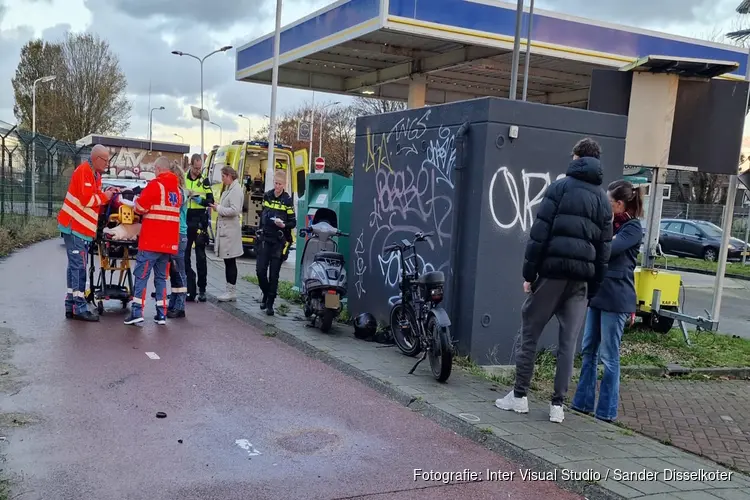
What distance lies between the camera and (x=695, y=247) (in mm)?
26312

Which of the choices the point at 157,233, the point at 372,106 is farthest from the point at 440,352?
the point at 372,106

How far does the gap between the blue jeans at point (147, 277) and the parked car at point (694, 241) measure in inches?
874

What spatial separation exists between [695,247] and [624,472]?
24732 millimetres

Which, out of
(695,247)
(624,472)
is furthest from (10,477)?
(695,247)

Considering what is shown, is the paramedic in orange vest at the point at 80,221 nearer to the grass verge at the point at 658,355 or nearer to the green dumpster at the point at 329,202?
the green dumpster at the point at 329,202

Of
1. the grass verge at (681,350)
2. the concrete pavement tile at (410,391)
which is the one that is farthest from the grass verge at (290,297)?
the grass verge at (681,350)

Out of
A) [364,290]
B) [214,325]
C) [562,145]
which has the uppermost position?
[562,145]

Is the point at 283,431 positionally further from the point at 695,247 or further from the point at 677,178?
the point at 677,178

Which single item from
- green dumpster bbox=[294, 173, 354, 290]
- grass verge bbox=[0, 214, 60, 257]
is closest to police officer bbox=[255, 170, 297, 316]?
green dumpster bbox=[294, 173, 354, 290]

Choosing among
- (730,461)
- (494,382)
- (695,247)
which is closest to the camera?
(730,461)

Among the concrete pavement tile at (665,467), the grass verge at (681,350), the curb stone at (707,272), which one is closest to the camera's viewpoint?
the concrete pavement tile at (665,467)

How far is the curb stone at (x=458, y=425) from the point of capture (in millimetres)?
4129

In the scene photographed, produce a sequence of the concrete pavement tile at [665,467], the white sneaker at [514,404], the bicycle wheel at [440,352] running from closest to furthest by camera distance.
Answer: the concrete pavement tile at [665,467] → the white sneaker at [514,404] → the bicycle wheel at [440,352]

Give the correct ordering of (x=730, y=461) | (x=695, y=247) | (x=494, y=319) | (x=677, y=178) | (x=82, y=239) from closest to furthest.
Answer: (x=730, y=461)
(x=494, y=319)
(x=82, y=239)
(x=695, y=247)
(x=677, y=178)
